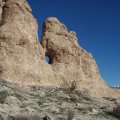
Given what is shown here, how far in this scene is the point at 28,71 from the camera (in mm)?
31766

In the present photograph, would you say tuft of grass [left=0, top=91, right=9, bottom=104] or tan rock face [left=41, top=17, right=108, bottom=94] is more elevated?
tan rock face [left=41, top=17, right=108, bottom=94]

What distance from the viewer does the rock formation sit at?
31.3 m

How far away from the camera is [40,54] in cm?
3522

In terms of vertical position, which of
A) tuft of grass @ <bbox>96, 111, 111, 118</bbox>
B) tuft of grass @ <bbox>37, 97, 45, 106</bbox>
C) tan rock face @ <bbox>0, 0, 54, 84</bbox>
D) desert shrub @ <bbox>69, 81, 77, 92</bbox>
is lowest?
tuft of grass @ <bbox>96, 111, 111, 118</bbox>

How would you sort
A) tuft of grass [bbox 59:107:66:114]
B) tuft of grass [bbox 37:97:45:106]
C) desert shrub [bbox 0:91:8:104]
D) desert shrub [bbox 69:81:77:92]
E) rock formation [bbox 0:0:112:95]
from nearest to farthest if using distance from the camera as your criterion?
desert shrub [bbox 0:91:8:104] < tuft of grass [bbox 59:107:66:114] < tuft of grass [bbox 37:97:45:106] < rock formation [bbox 0:0:112:95] < desert shrub [bbox 69:81:77:92]

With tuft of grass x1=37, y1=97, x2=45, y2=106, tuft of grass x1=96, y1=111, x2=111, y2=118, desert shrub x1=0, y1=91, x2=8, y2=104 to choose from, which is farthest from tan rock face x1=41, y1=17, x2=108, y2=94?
desert shrub x1=0, y1=91, x2=8, y2=104

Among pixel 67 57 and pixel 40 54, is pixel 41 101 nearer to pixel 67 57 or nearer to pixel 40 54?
pixel 40 54

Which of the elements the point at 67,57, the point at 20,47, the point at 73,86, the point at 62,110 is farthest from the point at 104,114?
the point at 67,57

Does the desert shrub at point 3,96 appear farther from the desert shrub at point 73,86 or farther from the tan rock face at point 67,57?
the tan rock face at point 67,57

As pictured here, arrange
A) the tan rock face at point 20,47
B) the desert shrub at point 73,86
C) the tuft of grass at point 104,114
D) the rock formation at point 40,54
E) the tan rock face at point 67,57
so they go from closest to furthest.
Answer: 1. the tuft of grass at point 104,114
2. the tan rock face at point 20,47
3. the rock formation at point 40,54
4. the desert shrub at point 73,86
5. the tan rock face at point 67,57

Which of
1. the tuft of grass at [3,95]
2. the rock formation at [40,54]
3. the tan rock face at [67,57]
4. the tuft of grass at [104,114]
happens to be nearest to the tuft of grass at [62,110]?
the tuft of grass at [104,114]

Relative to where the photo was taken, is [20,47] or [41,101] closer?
[41,101]

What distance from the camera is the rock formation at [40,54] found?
31344 millimetres

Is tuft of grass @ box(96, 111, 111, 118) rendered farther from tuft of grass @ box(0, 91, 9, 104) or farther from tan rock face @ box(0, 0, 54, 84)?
tan rock face @ box(0, 0, 54, 84)
